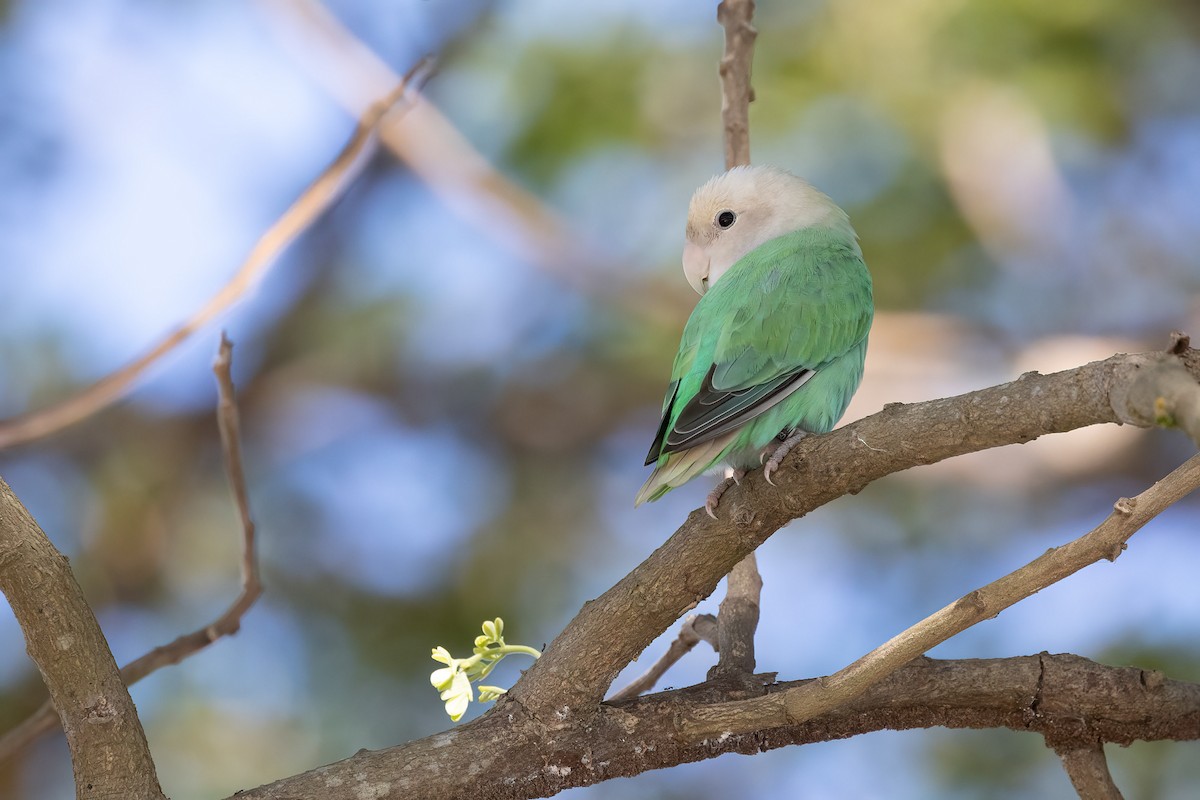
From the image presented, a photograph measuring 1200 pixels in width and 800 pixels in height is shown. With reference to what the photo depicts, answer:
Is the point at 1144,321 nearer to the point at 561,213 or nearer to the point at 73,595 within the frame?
the point at 561,213

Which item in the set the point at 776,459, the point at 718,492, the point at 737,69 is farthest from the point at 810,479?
the point at 737,69

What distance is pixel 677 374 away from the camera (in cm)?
306

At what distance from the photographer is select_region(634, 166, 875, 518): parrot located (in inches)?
104

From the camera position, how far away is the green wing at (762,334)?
2.68m

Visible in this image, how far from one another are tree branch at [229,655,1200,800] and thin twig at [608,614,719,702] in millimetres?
453

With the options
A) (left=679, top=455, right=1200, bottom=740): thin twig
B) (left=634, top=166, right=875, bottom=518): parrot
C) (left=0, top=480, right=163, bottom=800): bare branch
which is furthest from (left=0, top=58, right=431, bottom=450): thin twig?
(left=679, top=455, right=1200, bottom=740): thin twig

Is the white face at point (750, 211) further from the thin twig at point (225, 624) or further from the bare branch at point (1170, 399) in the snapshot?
the bare branch at point (1170, 399)

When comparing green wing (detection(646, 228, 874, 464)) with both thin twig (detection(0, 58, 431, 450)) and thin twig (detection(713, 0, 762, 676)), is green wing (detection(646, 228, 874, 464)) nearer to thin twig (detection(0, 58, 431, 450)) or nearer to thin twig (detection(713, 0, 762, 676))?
thin twig (detection(713, 0, 762, 676))

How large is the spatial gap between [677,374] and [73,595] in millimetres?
1504

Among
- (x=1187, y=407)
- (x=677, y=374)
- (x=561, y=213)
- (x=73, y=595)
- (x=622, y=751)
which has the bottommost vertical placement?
(x=1187, y=407)

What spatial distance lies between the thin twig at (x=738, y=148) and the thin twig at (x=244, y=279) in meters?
0.89

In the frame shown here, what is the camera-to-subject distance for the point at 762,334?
2879 mm

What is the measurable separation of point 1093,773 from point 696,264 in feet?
5.90

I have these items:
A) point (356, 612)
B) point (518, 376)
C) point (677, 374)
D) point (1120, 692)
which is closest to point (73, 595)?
point (677, 374)
